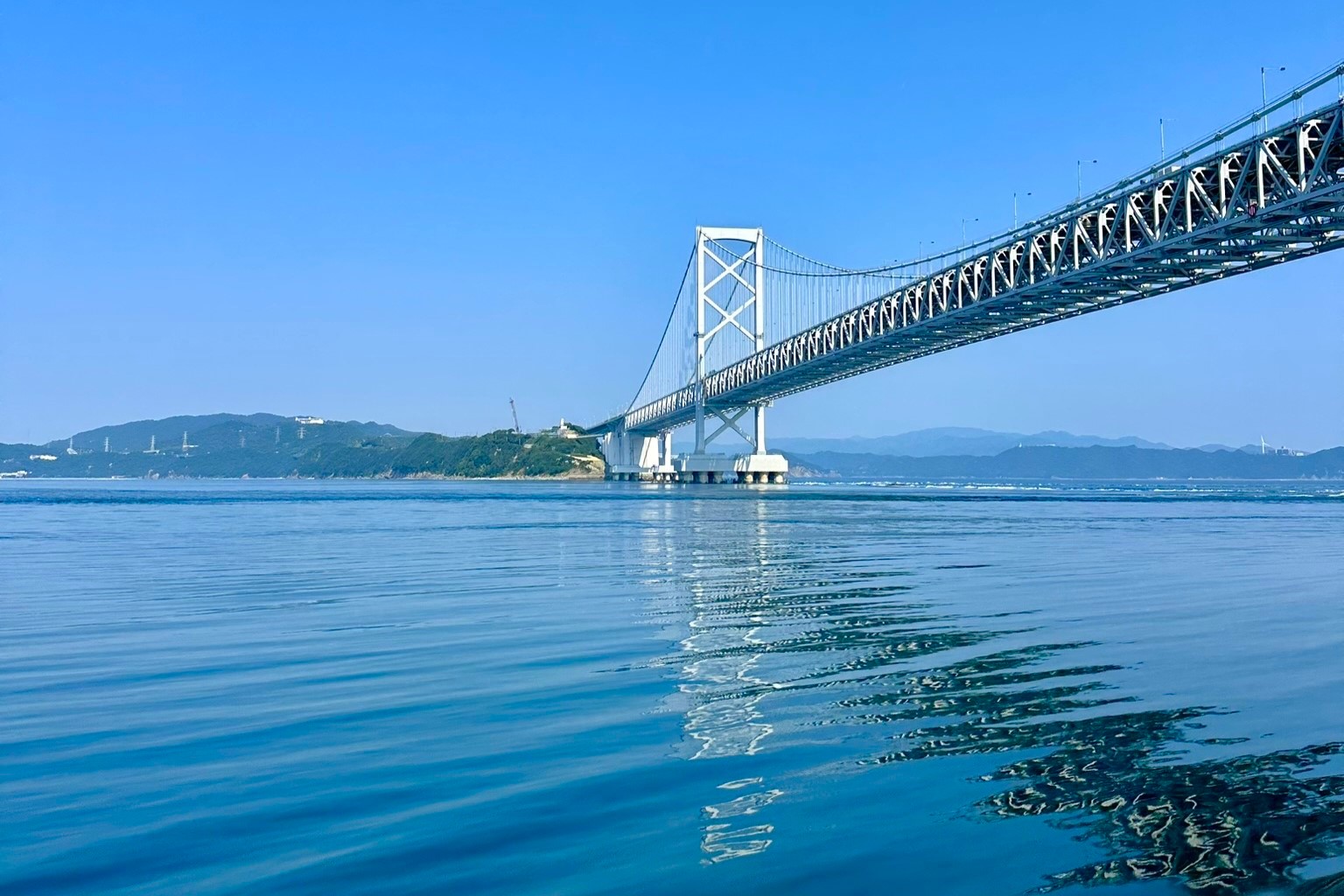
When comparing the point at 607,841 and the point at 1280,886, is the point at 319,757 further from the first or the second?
the point at 1280,886

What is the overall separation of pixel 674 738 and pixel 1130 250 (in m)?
33.8

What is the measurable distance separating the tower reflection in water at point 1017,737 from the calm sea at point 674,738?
3 centimetres

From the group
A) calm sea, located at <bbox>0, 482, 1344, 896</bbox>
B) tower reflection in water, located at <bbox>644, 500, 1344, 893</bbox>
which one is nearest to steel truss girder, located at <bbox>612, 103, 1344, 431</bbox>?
calm sea, located at <bbox>0, 482, 1344, 896</bbox>

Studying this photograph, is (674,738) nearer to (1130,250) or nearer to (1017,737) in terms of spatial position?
(1017,737)

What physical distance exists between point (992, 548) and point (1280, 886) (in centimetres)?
1821

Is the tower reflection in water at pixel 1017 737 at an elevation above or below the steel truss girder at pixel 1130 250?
below

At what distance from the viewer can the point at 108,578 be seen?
15852 millimetres

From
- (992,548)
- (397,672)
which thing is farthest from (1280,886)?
(992,548)

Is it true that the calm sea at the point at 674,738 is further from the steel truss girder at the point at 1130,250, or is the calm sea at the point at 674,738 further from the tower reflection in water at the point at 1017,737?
the steel truss girder at the point at 1130,250

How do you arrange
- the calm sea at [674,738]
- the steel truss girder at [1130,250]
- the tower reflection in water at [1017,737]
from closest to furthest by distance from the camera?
the calm sea at [674,738], the tower reflection in water at [1017,737], the steel truss girder at [1130,250]

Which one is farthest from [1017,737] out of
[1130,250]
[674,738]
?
[1130,250]

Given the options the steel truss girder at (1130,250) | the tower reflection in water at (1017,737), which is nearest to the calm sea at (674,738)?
the tower reflection in water at (1017,737)

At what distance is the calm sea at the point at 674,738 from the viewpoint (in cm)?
411

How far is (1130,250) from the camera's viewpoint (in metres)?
35.2
